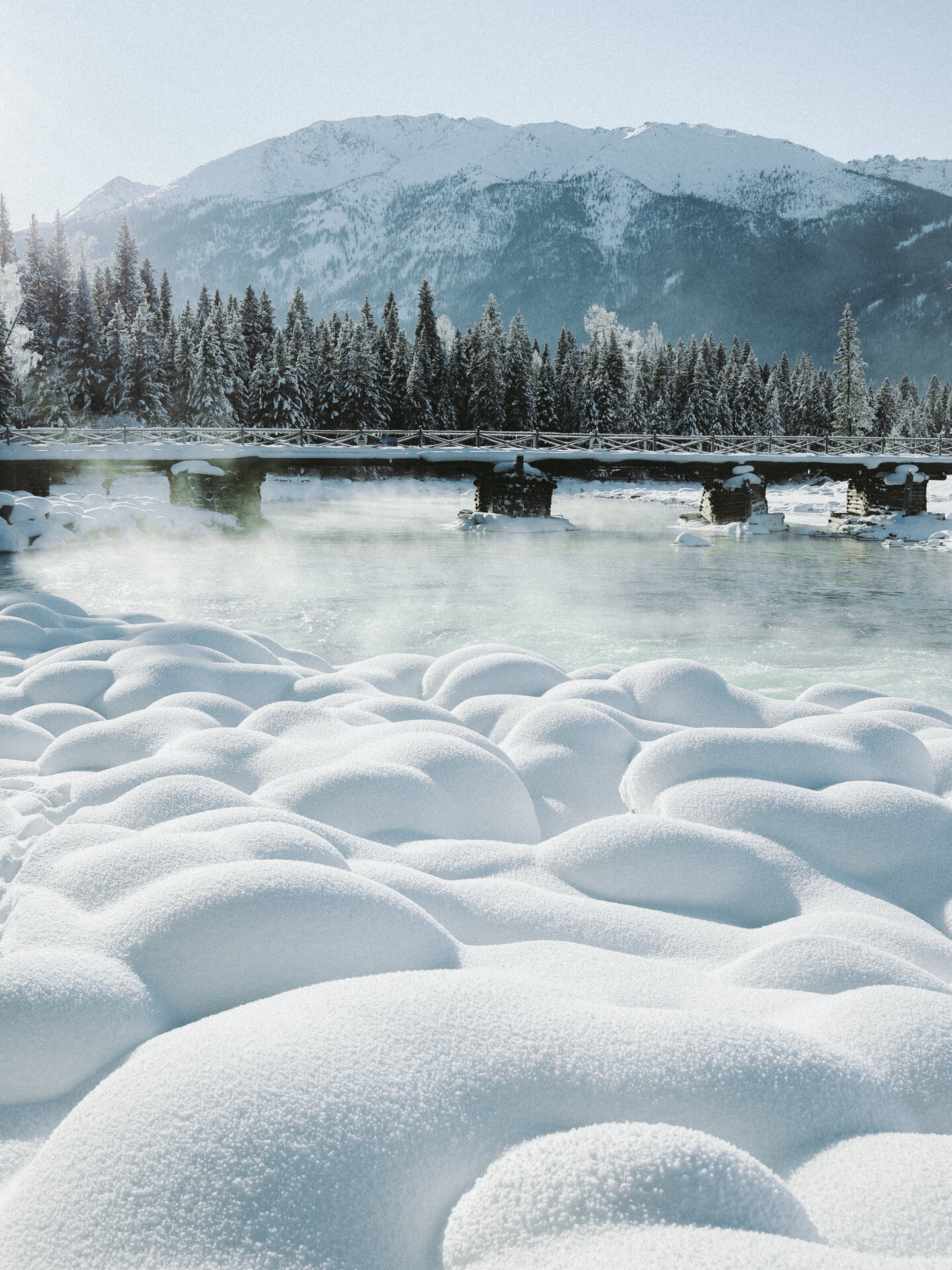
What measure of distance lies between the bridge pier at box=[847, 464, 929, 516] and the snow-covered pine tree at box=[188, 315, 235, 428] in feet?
126

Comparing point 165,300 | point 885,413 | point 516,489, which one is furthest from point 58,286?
point 885,413

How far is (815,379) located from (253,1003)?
8934 centimetres

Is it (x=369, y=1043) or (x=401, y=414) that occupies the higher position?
(x=401, y=414)

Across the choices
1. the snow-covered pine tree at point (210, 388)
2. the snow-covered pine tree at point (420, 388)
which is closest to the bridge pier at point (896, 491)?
the snow-covered pine tree at point (420, 388)

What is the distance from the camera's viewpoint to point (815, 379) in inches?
3184

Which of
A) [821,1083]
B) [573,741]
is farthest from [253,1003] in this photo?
[573,741]

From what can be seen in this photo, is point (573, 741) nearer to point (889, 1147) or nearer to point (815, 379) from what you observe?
point (889, 1147)

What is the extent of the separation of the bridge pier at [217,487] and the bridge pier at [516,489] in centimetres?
805

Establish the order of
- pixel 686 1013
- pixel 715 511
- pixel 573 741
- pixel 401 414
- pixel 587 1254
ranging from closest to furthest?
1. pixel 587 1254
2. pixel 686 1013
3. pixel 573 741
4. pixel 715 511
5. pixel 401 414

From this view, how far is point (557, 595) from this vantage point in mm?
15898

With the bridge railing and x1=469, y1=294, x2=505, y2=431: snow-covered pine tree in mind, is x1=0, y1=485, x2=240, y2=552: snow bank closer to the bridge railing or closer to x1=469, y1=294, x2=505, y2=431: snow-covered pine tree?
the bridge railing

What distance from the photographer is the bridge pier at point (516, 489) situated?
99.6 ft

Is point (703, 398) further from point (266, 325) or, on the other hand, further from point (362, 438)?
point (362, 438)

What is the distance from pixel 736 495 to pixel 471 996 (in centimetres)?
3402
